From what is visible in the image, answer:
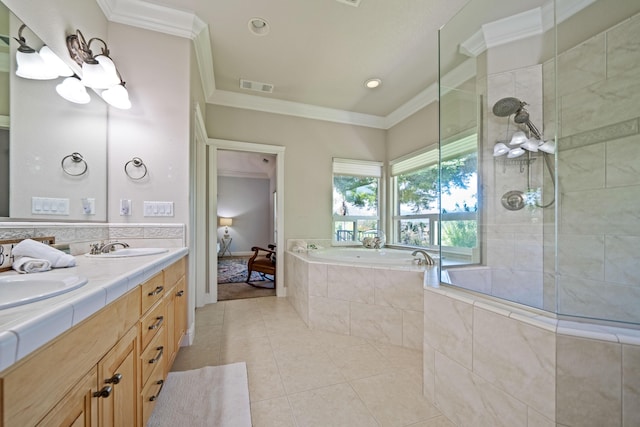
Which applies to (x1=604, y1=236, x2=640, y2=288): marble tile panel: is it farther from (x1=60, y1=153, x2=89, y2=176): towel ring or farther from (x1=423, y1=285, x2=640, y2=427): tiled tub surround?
(x1=60, y1=153, x2=89, y2=176): towel ring

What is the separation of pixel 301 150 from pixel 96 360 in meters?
3.06

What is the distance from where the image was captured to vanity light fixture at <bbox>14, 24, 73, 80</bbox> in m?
1.13

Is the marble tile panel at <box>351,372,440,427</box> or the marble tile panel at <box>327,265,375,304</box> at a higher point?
the marble tile panel at <box>327,265,375,304</box>

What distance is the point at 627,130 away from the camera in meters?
1.53

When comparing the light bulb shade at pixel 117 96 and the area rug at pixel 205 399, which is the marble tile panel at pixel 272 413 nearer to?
the area rug at pixel 205 399

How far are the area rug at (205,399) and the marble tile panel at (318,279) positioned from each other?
2.92 feet

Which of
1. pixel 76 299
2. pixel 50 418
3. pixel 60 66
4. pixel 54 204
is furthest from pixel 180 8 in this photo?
pixel 50 418

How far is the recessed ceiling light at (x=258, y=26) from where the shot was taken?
208cm

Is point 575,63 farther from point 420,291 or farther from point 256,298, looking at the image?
point 256,298

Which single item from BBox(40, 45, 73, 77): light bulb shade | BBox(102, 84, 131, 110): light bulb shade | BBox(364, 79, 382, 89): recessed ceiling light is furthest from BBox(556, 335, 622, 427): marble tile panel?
BBox(364, 79, 382, 89): recessed ceiling light

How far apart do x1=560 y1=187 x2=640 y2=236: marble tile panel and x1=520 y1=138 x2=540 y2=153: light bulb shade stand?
0.42 metres

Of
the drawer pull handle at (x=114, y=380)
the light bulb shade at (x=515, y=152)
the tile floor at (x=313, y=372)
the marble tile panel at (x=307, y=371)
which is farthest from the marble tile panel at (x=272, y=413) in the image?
the light bulb shade at (x=515, y=152)

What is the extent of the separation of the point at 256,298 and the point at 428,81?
3414mm

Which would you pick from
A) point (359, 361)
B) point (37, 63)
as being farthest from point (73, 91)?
point (359, 361)
